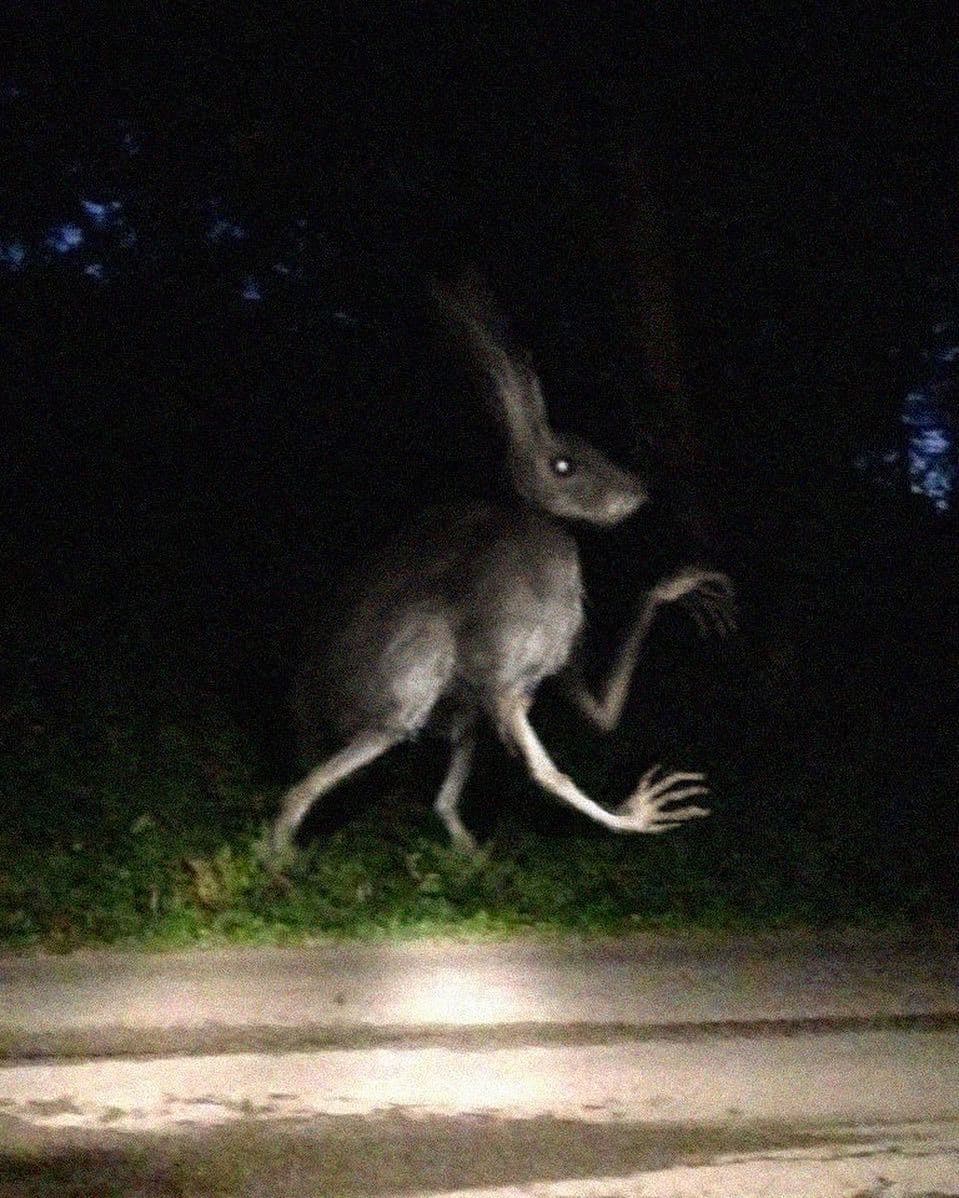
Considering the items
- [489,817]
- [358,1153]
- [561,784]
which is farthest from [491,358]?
[358,1153]

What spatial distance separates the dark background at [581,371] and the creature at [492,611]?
1.40ft

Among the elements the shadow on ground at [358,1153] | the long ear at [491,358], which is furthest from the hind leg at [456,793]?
the shadow on ground at [358,1153]

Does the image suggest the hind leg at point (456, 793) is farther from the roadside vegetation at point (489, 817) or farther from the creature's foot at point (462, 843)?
the roadside vegetation at point (489, 817)

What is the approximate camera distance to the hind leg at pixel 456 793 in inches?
422

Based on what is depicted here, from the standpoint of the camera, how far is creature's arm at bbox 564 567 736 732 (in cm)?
999

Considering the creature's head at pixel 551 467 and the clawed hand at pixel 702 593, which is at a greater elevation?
the creature's head at pixel 551 467

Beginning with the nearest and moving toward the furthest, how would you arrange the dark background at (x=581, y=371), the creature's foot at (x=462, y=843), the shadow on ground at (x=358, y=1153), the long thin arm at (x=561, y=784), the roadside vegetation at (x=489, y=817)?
the shadow on ground at (x=358, y=1153) < the long thin arm at (x=561, y=784) < the roadside vegetation at (x=489, y=817) < the creature's foot at (x=462, y=843) < the dark background at (x=581, y=371)

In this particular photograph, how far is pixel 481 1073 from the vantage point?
24.4 feet

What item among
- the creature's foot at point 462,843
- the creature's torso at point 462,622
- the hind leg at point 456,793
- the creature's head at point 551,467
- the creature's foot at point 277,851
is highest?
the creature's head at point 551,467

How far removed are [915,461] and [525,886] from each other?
281 inches

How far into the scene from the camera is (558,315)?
51.4 feet

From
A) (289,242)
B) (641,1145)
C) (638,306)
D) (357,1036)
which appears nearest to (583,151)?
(638,306)

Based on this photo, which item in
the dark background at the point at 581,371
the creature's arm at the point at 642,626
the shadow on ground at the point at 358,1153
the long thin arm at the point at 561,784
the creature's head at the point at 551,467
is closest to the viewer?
the shadow on ground at the point at 358,1153

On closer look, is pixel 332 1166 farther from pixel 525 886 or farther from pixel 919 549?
pixel 919 549
